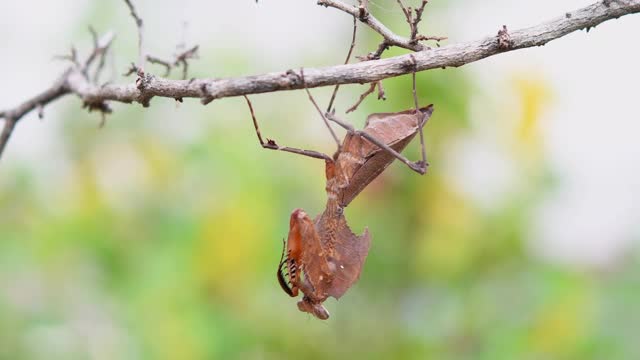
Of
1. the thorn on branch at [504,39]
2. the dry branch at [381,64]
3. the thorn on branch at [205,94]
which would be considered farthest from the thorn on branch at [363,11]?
the thorn on branch at [205,94]

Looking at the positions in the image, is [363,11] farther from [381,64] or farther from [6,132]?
[6,132]

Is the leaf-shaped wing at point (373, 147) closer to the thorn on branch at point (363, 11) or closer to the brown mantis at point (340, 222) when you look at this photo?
the brown mantis at point (340, 222)

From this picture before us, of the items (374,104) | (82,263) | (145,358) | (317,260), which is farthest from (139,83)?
(82,263)

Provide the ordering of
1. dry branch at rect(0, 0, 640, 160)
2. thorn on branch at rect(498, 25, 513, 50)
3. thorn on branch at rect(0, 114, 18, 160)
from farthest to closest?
thorn on branch at rect(0, 114, 18, 160)
thorn on branch at rect(498, 25, 513, 50)
dry branch at rect(0, 0, 640, 160)

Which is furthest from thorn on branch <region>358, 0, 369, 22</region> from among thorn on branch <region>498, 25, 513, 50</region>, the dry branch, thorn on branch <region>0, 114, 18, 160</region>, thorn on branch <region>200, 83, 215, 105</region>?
thorn on branch <region>0, 114, 18, 160</region>

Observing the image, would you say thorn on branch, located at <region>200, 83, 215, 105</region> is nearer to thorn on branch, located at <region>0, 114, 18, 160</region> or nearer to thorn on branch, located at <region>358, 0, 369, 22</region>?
thorn on branch, located at <region>358, 0, 369, 22</region>

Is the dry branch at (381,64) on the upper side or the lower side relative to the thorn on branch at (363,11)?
lower
